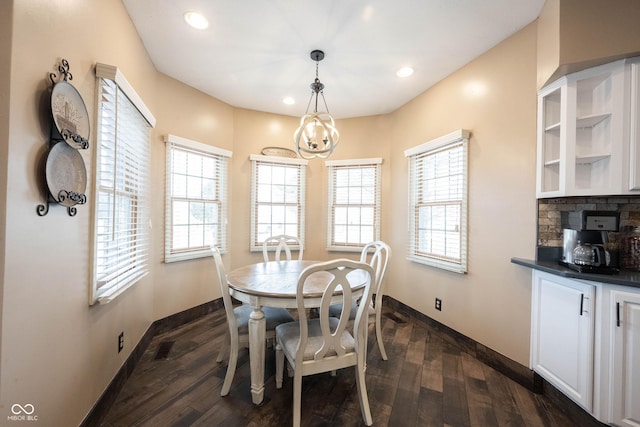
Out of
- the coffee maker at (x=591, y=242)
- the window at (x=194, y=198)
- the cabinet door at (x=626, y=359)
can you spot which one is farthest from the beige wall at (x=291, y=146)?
the cabinet door at (x=626, y=359)

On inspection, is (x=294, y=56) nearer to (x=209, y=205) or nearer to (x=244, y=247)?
(x=209, y=205)

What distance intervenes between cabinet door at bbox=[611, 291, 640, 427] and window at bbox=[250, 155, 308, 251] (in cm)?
321

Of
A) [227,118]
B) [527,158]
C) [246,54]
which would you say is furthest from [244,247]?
[527,158]

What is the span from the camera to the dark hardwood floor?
1.65 m

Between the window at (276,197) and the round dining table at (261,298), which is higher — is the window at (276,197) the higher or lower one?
the higher one

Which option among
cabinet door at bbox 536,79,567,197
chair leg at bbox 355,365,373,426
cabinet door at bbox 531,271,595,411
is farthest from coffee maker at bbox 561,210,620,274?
chair leg at bbox 355,365,373,426

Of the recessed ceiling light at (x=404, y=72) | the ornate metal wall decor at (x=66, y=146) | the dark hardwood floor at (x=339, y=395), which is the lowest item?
the dark hardwood floor at (x=339, y=395)

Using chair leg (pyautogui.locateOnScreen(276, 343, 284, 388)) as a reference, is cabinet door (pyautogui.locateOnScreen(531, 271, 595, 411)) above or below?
above

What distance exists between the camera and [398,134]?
3648 mm

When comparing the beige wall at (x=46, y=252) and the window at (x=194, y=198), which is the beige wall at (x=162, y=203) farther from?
the window at (x=194, y=198)

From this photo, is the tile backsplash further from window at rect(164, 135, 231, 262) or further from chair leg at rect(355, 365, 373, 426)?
window at rect(164, 135, 231, 262)

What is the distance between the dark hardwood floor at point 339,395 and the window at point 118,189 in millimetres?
784

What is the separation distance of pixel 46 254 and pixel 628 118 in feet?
10.9

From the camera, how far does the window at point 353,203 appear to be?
3859mm
